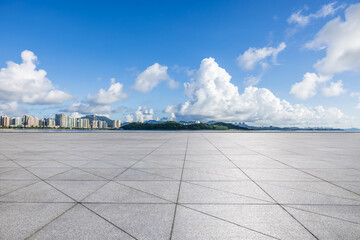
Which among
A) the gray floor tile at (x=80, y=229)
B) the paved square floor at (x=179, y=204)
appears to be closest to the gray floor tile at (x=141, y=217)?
the paved square floor at (x=179, y=204)

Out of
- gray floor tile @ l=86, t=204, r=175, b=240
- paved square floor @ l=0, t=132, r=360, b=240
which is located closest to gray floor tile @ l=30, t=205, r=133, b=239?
paved square floor @ l=0, t=132, r=360, b=240

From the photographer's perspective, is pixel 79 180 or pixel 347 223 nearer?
pixel 347 223

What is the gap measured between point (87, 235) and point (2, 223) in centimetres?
195

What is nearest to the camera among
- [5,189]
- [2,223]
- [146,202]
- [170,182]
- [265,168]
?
[2,223]

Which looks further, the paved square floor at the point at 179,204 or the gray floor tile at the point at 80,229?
the paved square floor at the point at 179,204

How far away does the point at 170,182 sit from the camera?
6.34 meters

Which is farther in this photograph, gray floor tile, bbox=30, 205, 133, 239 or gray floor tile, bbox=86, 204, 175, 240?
gray floor tile, bbox=86, 204, 175, 240

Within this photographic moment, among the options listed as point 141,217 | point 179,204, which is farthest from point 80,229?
point 179,204

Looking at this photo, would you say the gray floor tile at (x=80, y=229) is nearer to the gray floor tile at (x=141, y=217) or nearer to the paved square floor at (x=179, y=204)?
the paved square floor at (x=179, y=204)

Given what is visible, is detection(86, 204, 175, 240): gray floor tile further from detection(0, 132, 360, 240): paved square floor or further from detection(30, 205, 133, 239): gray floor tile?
detection(30, 205, 133, 239): gray floor tile

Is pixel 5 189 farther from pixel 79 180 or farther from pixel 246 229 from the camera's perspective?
pixel 246 229

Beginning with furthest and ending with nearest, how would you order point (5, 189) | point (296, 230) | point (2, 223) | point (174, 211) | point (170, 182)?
point (170, 182), point (5, 189), point (174, 211), point (2, 223), point (296, 230)

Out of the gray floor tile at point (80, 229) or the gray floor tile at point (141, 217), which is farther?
the gray floor tile at point (141, 217)

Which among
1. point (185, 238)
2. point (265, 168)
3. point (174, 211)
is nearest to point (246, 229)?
point (185, 238)
